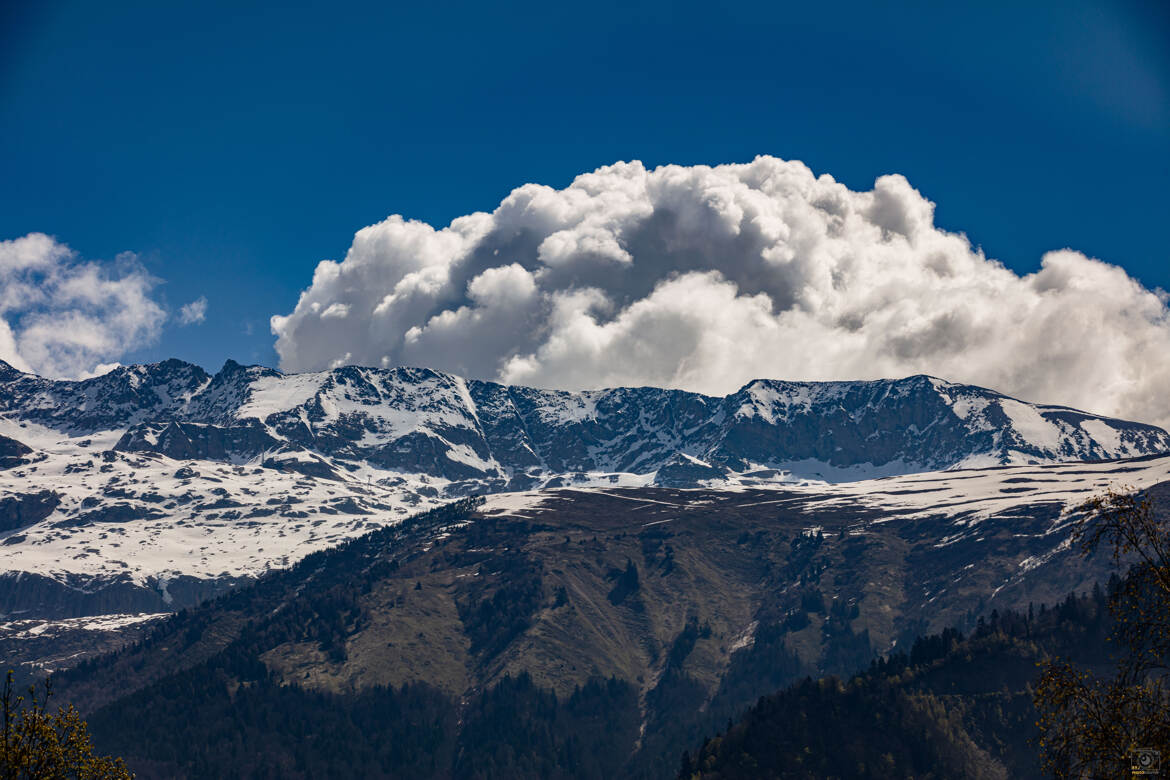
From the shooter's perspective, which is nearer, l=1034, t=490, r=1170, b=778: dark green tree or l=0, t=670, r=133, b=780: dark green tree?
l=1034, t=490, r=1170, b=778: dark green tree

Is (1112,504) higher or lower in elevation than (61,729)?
higher

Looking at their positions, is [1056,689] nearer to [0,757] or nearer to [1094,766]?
[1094,766]

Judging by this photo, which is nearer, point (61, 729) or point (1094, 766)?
Answer: point (1094, 766)

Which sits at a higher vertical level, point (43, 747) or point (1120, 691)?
point (43, 747)

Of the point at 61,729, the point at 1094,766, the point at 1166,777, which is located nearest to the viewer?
the point at 1166,777

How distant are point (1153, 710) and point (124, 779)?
183 ft

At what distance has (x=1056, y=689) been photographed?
150 ft

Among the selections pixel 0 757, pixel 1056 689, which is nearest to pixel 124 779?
pixel 0 757

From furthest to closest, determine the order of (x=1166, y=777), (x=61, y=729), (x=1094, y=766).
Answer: (x=61, y=729), (x=1094, y=766), (x=1166, y=777)

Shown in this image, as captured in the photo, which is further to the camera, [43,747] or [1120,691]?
[43,747]

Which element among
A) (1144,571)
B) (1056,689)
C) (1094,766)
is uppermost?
(1144,571)

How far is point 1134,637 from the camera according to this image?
155 feet

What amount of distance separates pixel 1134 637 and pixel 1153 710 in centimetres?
294

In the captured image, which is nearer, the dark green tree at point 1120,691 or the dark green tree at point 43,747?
the dark green tree at point 1120,691
